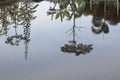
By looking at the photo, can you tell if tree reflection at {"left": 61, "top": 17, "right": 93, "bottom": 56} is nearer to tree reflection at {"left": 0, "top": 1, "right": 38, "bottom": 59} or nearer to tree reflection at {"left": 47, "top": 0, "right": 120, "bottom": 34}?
tree reflection at {"left": 0, "top": 1, "right": 38, "bottom": 59}

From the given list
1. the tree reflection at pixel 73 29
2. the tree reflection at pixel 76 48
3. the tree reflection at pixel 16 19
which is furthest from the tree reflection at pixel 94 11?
the tree reflection at pixel 76 48

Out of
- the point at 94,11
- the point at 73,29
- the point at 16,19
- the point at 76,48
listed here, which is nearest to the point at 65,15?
the point at 73,29

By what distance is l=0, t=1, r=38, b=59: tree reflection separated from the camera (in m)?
19.6

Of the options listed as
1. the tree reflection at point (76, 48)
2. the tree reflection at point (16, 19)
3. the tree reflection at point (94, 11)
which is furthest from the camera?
the tree reflection at point (94, 11)

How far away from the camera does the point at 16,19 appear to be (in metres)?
26.5

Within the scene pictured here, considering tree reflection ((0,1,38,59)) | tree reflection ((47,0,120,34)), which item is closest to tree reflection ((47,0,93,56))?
tree reflection ((47,0,120,34))

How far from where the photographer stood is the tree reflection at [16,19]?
19.6 m

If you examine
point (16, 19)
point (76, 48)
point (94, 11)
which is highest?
point (94, 11)

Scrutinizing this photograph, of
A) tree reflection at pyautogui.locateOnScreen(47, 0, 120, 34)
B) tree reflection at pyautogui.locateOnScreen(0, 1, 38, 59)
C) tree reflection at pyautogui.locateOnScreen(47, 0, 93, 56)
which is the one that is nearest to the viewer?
tree reflection at pyautogui.locateOnScreen(47, 0, 93, 56)

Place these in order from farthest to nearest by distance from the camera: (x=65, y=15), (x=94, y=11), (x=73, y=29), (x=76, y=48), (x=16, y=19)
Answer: (x=94, y=11), (x=16, y=19), (x=65, y=15), (x=73, y=29), (x=76, y=48)

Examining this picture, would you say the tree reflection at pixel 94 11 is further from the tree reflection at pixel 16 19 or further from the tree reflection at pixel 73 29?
the tree reflection at pixel 16 19

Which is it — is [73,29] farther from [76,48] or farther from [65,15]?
[65,15]

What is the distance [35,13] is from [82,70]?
602 inches

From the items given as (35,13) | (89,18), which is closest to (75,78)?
(89,18)
